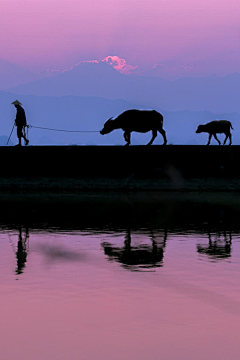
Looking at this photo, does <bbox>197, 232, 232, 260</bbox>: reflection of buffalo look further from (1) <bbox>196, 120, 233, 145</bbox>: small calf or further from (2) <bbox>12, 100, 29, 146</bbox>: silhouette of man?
(1) <bbox>196, 120, 233, 145</bbox>: small calf

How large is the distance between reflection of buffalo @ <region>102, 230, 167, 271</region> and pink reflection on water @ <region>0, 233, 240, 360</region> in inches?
6.4

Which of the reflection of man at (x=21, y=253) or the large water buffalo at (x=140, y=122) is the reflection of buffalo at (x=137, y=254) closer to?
the reflection of man at (x=21, y=253)

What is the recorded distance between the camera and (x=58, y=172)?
23922 millimetres

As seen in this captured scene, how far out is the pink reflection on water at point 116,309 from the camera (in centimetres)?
466

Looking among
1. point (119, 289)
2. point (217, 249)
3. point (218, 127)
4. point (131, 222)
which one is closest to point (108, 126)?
point (218, 127)

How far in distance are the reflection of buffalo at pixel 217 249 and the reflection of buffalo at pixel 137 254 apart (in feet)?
2.06

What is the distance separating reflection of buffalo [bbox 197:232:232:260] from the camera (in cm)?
892

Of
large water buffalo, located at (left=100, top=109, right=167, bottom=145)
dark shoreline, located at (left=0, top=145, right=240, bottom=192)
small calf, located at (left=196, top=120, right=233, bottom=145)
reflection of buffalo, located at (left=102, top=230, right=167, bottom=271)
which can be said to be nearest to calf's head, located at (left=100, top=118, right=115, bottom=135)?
large water buffalo, located at (left=100, top=109, right=167, bottom=145)

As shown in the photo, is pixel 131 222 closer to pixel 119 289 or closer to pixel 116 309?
pixel 119 289

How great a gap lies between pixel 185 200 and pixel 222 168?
4607 millimetres

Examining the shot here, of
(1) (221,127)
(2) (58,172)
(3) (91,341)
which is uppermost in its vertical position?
(1) (221,127)

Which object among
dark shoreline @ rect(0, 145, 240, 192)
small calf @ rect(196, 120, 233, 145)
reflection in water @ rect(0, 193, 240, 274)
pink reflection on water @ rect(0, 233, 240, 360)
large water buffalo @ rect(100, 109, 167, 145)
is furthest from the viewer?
small calf @ rect(196, 120, 233, 145)

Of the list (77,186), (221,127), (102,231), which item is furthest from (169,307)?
(221,127)

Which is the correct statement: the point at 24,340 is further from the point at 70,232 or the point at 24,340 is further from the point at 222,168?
the point at 222,168
